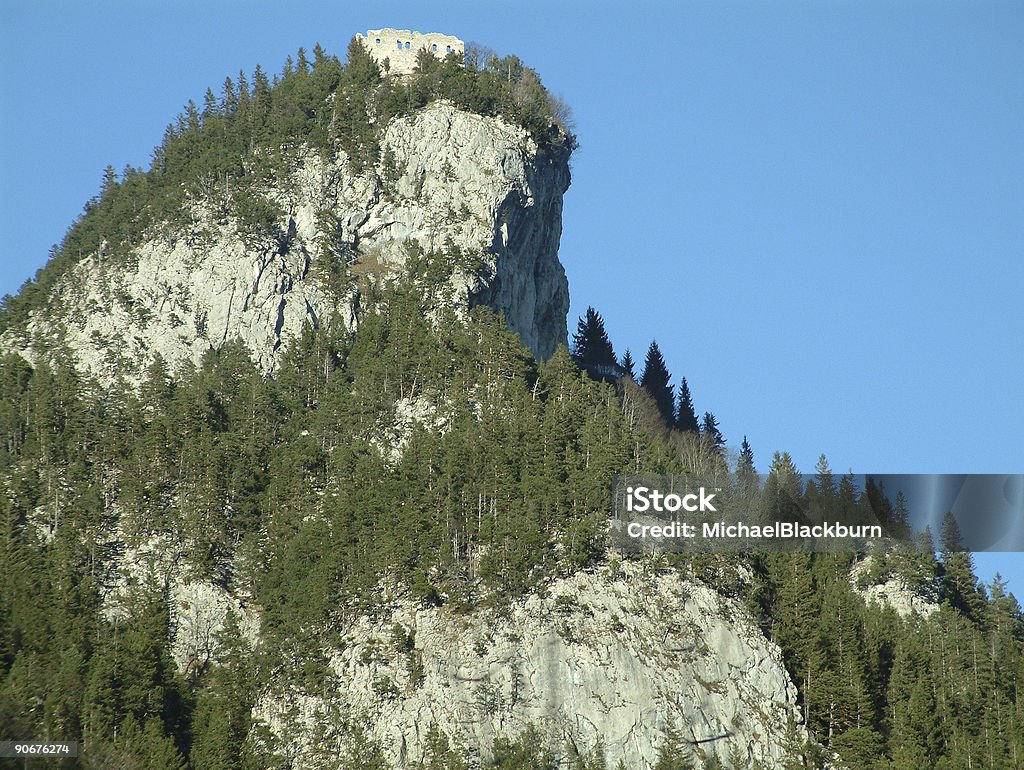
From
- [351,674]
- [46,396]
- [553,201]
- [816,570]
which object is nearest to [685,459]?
[816,570]

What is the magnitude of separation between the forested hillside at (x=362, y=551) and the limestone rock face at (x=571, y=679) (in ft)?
2.79

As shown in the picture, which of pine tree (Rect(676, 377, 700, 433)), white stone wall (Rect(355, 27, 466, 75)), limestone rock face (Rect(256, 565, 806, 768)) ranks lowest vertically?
limestone rock face (Rect(256, 565, 806, 768))

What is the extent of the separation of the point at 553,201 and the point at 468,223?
13598mm

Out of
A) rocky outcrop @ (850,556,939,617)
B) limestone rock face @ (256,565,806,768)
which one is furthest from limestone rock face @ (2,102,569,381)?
rocky outcrop @ (850,556,939,617)

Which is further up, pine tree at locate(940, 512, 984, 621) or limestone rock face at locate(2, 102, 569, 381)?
limestone rock face at locate(2, 102, 569, 381)

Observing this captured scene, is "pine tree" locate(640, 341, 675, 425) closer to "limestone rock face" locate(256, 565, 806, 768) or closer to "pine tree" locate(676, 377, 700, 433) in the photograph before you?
"pine tree" locate(676, 377, 700, 433)

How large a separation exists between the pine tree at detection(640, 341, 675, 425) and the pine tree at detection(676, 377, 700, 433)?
0.78 metres

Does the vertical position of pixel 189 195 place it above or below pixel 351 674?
above

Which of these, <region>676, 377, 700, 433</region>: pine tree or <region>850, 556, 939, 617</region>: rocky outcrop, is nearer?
<region>850, 556, 939, 617</region>: rocky outcrop

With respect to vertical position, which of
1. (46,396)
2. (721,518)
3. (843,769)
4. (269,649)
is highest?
(46,396)

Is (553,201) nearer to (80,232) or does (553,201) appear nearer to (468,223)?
(468,223)

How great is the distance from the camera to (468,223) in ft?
472

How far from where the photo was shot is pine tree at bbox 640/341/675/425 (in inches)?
6929

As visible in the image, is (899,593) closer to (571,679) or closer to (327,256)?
(571,679)
